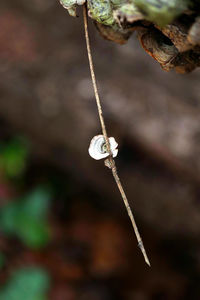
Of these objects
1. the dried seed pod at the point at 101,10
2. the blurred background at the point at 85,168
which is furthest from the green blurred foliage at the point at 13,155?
the dried seed pod at the point at 101,10

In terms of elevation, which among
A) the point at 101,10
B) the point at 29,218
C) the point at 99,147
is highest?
the point at 101,10

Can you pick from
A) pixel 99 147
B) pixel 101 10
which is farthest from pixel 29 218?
pixel 101 10

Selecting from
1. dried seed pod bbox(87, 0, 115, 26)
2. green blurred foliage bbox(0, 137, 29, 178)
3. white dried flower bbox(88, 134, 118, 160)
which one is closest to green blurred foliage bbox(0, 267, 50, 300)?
green blurred foliage bbox(0, 137, 29, 178)

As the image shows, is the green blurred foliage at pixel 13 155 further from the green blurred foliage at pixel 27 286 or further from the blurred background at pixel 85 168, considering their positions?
the green blurred foliage at pixel 27 286

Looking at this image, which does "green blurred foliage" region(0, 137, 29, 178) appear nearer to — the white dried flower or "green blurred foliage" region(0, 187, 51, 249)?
"green blurred foliage" region(0, 187, 51, 249)

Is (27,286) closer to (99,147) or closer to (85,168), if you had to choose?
(85,168)

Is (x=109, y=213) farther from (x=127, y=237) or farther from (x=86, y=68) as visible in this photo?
(x=86, y=68)
